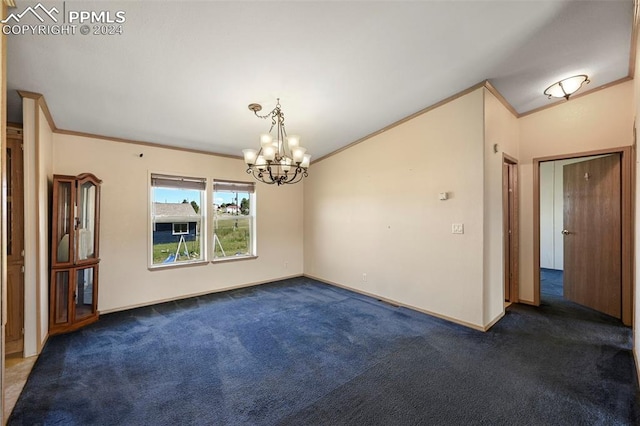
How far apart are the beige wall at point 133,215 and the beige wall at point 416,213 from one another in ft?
6.71

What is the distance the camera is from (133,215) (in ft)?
13.1

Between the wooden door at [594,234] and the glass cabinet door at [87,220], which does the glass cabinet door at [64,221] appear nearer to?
the glass cabinet door at [87,220]

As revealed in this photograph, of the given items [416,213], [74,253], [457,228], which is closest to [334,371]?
[457,228]

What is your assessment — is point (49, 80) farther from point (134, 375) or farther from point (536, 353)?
point (536, 353)

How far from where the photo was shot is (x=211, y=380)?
226cm

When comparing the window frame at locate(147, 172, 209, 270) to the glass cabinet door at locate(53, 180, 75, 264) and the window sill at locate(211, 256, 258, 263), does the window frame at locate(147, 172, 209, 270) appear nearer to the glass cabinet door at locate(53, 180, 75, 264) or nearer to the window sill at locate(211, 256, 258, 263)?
the window sill at locate(211, 256, 258, 263)

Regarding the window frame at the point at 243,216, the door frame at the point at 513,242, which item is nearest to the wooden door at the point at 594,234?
the door frame at the point at 513,242

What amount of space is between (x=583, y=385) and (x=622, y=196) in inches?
104

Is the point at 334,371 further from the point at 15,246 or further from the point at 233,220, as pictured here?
the point at 233,220

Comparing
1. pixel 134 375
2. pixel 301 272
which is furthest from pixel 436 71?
pixel 301 272

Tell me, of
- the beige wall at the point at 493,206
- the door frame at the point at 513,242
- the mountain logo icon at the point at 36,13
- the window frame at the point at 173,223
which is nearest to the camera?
the mountain logo icon at the point at 36,13

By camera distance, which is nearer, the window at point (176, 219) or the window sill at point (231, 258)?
the window at point (176, 219)

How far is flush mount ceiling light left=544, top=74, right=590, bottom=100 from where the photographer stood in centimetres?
305

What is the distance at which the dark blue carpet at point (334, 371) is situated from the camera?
6.13ft
